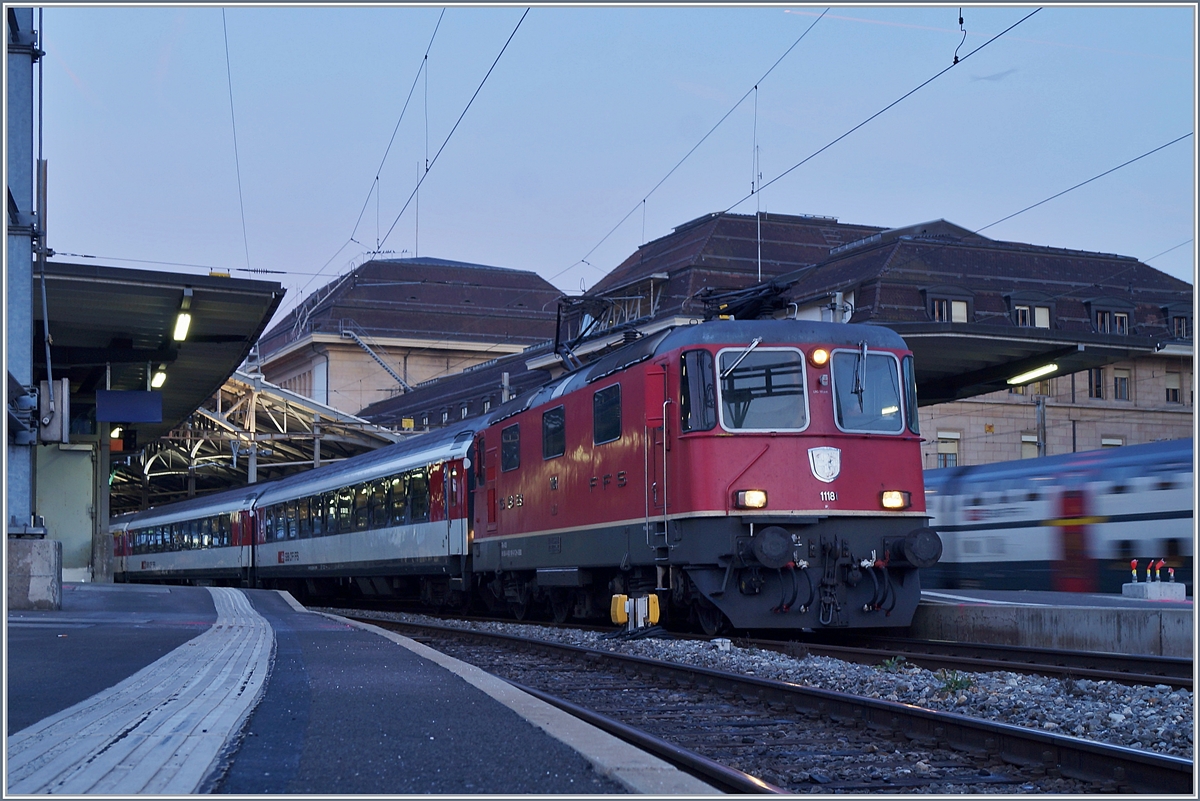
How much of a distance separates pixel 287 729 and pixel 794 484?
7937mm

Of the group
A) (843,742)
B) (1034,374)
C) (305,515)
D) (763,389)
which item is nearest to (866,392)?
(763,389)

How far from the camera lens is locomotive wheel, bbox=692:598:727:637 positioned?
47.2ft

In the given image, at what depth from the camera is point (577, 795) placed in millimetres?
5387

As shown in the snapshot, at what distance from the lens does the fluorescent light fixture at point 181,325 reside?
23.2 metres

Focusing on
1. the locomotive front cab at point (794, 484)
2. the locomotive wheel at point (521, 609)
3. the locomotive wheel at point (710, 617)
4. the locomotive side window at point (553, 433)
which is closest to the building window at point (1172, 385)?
the locomotive wheel at point (521, 609)

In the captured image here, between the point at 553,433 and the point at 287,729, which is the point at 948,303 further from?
the point at 287,729

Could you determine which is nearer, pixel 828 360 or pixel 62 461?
pixel 828 360

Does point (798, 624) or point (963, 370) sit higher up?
point (963, 370)

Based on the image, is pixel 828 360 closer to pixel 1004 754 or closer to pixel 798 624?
pixel 798 624

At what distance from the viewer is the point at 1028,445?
53.3 m

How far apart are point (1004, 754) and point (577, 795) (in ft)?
10.3

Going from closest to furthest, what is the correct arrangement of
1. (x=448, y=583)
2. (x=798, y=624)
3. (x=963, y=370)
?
(x=798, y=624), (x=448, y=583), (x=963, y=370)

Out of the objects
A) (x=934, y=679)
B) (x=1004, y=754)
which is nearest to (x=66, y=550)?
(x=934, y=679)

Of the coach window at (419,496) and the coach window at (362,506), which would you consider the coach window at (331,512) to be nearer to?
the coach window at (362,506)
